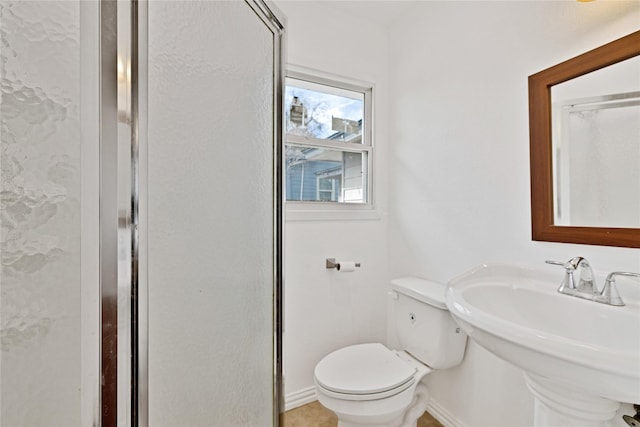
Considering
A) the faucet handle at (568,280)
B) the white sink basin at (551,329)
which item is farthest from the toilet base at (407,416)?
the faucet handle at (568,280)

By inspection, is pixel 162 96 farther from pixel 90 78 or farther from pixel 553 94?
pixel 553 94

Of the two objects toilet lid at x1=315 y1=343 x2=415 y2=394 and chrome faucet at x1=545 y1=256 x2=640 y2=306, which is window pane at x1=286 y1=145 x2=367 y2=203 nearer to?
toilet lid at x1=315 y1=343 x2=415 y2=394

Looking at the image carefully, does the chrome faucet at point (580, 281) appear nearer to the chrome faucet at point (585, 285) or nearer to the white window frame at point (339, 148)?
the chrome faucet at point (585, 285)

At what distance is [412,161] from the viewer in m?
1.69

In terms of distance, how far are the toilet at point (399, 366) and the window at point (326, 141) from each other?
A: 68 cm

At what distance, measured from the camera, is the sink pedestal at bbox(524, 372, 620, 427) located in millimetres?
708

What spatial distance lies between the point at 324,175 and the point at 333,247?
0.44 meters

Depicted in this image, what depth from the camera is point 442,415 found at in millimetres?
1478

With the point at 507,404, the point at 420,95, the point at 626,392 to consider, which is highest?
the point at 420,95

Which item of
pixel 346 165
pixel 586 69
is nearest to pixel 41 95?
pixel 586 69

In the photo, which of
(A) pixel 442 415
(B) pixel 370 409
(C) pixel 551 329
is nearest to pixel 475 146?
(C) pixel 551 329

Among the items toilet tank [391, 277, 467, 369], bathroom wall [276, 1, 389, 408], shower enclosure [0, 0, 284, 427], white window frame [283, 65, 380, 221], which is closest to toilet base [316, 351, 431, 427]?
toilet tank [391, 277, 467, 369]

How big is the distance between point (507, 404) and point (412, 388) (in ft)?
1.21

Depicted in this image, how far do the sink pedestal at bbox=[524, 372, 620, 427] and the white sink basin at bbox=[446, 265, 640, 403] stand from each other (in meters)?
0.03
